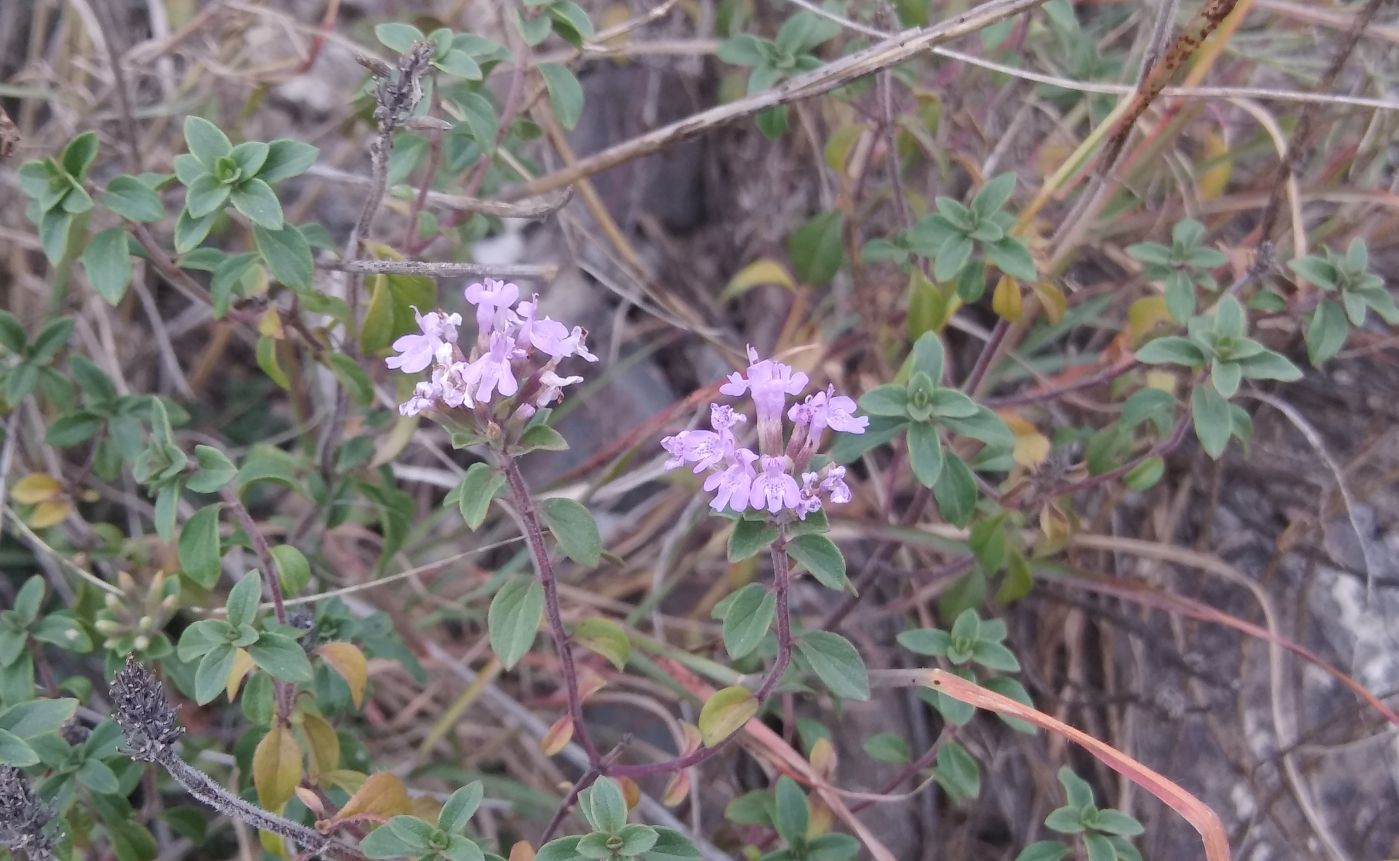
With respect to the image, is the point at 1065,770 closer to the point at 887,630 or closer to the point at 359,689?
the point at 887,630

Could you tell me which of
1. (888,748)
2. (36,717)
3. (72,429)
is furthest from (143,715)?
(888,748)

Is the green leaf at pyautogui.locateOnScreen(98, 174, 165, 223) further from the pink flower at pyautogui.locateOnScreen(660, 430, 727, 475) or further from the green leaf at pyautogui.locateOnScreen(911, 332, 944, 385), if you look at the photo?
the green leaf at pyautogui.locateOnScreen(911, 332, 944, 385)

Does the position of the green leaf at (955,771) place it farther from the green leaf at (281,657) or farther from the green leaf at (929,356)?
the green leaf at (281,657)

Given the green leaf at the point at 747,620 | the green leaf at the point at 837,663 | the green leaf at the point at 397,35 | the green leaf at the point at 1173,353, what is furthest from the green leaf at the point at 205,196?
the green leaf at the point at 1173,353

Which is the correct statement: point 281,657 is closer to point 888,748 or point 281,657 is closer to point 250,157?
point 250,157

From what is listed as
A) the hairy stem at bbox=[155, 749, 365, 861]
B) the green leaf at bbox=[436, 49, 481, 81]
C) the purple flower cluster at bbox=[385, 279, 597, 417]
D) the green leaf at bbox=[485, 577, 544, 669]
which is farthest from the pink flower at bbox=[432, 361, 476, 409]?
the green leaf at bbox=[436, 49, 481, 81]
